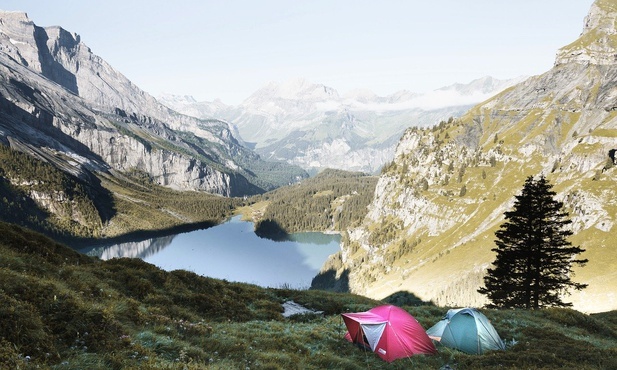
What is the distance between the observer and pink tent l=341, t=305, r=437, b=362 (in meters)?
17.8

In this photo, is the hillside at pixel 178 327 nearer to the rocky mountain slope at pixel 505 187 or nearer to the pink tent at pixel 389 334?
the pink tent at pixel 389 334

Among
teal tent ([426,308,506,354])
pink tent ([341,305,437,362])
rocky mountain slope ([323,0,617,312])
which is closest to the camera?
pink tent ([341,305,437,362])

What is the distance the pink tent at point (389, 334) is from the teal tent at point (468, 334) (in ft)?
8.07

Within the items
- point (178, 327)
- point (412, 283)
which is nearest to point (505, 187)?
point (412, 283)

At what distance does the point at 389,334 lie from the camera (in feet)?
59.3

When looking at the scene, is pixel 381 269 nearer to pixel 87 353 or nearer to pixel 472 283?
pixel 472 283

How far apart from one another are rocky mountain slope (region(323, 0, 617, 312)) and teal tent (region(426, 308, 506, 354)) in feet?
176

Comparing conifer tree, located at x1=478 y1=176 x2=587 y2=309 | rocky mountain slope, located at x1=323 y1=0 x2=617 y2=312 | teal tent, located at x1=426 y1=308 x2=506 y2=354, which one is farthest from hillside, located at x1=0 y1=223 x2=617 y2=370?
rocky mountain slope, located at x1=323 y1=0 x2=617 y2=312

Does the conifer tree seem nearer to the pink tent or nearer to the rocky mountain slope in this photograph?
the pink tent

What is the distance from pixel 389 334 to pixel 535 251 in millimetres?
29137

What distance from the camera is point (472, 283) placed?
90125 millimetres

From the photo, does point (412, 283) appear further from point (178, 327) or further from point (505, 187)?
point (178, 327)

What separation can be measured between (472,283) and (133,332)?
9542cm

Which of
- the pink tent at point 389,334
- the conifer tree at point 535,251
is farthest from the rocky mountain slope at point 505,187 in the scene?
the pink tent at point 389,334
